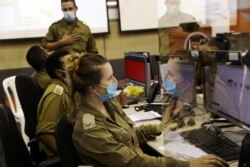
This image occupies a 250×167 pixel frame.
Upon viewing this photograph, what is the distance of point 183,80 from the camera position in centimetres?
243

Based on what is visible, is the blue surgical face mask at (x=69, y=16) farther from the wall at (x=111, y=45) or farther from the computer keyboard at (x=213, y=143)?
the computer keyboard at (x=213, y=143)

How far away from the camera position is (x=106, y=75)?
5.91ft

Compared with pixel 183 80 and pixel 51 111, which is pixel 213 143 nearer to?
pixel 183 80

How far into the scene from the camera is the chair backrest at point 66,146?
5.43 feet

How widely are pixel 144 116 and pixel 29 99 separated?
0.90 meters

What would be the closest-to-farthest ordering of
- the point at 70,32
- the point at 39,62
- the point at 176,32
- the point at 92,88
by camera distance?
the point at 92,88, the point at 39,62, the point at 70,32, the point at 176,32

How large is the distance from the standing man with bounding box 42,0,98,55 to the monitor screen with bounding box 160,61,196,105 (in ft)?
5.26

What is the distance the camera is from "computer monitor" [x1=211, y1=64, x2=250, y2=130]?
1.77 meters

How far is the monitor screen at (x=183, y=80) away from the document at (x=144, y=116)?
202mm

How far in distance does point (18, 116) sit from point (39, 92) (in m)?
1.08

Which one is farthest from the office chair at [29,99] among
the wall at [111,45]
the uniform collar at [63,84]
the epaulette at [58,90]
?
the wall at [111,45]

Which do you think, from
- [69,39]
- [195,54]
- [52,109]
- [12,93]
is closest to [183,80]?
[195,54]

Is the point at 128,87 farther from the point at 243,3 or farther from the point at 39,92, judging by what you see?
the point at 243,3

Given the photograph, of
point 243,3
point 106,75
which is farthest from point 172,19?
point 106,75
